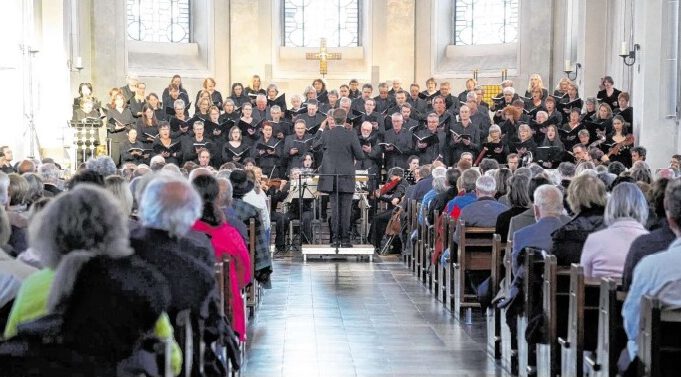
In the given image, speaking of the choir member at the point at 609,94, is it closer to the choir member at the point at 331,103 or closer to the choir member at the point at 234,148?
the choir member at the point at 331,103

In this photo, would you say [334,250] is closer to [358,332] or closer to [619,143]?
[619,143]

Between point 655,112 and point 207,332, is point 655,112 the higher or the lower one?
the higher one

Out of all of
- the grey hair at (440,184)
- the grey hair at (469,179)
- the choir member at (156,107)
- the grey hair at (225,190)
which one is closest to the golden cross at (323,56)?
the choir member at (156,107)

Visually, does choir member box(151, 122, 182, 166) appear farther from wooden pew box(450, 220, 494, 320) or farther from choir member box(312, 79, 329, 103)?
wooden pew box(450, 220, 494, 320)

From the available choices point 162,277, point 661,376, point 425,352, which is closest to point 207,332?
point 162,277

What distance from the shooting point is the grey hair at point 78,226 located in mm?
4125

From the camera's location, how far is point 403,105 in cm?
1972

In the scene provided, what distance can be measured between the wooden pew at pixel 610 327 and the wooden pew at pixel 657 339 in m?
0.41

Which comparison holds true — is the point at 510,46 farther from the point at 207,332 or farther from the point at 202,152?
the point at 207,332

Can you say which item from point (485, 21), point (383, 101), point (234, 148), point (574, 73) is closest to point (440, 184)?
point (234, 148)

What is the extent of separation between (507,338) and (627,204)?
237 centimetres

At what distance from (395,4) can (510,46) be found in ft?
8.81

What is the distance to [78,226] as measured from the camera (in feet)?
13.5

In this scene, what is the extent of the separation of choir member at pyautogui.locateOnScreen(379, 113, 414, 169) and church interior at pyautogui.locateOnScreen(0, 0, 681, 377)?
0.11 feet
